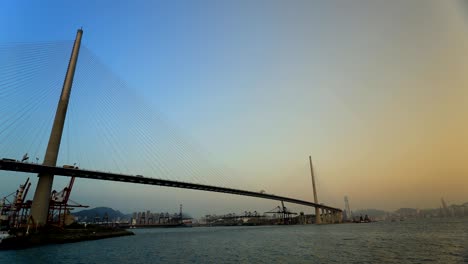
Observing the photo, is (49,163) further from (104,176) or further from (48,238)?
(104,176)

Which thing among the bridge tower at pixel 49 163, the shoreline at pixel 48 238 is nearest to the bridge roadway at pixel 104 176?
the bridge tower at pixel 49 163

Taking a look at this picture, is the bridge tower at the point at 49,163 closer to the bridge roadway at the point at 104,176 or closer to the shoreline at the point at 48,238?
the bridge roadway at the point at 104,176

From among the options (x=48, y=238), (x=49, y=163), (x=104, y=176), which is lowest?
(x=48, y=238)

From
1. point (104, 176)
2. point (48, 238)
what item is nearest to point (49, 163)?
point (48, 238)

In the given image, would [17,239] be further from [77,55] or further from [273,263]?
[273,263]

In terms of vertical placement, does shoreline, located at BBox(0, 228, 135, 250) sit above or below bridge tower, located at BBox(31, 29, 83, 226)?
below

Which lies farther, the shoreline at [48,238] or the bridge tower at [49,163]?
the bridge tower at [49,163]

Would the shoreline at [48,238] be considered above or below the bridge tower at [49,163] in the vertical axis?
below

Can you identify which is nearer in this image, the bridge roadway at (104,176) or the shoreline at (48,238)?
the shoreline at (48,238)

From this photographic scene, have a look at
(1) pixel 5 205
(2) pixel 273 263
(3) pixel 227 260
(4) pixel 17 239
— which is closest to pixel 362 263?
(2) pixel 273 263

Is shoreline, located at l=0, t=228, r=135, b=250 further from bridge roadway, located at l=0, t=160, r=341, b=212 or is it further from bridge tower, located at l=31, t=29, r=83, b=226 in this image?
bridge roadway, located at l=0, t=160, r=341, b=212

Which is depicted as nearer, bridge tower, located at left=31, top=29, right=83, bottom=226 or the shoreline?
the shoreline

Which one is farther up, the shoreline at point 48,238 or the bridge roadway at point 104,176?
the bridge roadway at point 104,176

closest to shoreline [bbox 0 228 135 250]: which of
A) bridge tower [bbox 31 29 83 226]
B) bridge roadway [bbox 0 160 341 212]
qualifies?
bridge tower [bbox 31 29 83 226]
